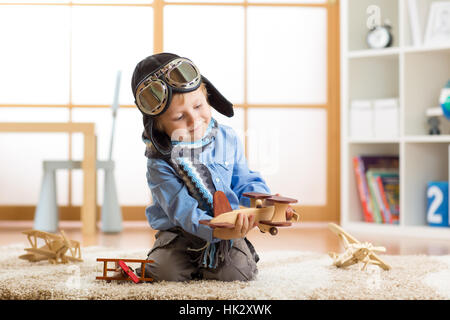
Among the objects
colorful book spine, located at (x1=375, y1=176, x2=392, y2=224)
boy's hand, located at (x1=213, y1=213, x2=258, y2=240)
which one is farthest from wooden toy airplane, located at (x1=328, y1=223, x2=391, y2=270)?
colorful book spine, located at (x1=375, y1=176, x2=392, y2=224)

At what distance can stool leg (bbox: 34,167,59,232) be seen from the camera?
2.24m

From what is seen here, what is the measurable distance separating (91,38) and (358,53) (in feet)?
3.73

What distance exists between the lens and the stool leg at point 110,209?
7.48 feet

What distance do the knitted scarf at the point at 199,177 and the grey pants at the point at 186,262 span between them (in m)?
0.01

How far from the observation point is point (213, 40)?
2.64m

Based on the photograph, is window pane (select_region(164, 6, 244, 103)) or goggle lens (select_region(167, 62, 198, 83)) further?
window pane (select_region(164, 6, 244, 103))

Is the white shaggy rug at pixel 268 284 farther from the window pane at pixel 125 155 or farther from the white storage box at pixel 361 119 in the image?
the window pane at pixel 125 155

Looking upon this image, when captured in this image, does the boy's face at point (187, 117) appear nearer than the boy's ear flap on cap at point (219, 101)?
Yes

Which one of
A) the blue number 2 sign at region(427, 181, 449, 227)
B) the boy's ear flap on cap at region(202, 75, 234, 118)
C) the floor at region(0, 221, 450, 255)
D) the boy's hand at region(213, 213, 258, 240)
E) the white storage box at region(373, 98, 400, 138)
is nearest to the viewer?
the boy's hand at region(213, 213, 258, 240)

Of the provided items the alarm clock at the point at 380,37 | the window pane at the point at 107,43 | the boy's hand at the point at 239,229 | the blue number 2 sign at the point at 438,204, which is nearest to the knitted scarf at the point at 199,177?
the boy's hand at the point at 239,229

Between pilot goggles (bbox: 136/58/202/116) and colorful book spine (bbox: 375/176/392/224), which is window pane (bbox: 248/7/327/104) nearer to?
colorful book spine (bbox: 375/176/392/224)

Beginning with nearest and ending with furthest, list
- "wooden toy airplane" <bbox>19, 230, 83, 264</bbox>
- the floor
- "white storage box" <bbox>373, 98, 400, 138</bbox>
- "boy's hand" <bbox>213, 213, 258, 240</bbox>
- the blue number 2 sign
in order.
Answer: "boy's hand" <bbox>213, 213, 258, 240</bbox>
"wooden toy airplane" <bbox>19, 230, 83, 264</bbox>
the floor
the blue number 2 sign
"white storage box" <bbox>373, 98, 400, 138</bbox>

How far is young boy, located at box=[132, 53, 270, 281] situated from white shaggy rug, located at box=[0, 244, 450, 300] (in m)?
0.06
